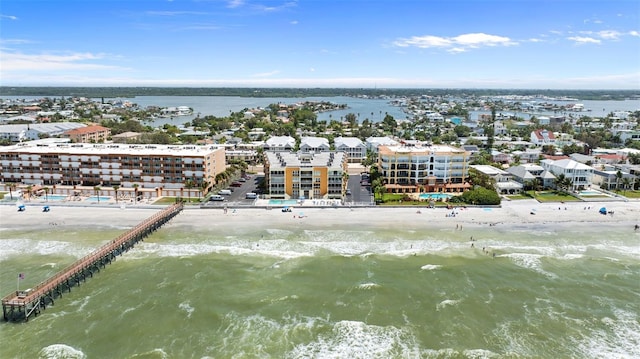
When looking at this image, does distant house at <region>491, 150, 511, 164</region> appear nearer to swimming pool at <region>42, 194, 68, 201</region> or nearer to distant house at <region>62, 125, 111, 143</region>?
swimming pool at <region>42, 194, 68, 201</region>

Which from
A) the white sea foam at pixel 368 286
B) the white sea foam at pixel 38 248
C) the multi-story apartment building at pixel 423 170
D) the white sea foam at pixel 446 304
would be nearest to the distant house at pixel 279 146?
the multi-story apartment building at pixel 423 170

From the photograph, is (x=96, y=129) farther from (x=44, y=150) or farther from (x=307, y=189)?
(x=307, y=189)

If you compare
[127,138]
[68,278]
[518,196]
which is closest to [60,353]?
[68,278]

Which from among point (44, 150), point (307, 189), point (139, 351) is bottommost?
point (139, 351)

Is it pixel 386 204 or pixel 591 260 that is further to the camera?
→ pixel 386 204

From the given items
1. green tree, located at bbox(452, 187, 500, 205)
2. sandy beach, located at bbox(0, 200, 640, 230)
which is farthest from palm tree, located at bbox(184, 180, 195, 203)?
green tree, located at bbox(452, 187, 500, 205)

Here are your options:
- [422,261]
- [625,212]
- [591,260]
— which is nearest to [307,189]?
[422,261]

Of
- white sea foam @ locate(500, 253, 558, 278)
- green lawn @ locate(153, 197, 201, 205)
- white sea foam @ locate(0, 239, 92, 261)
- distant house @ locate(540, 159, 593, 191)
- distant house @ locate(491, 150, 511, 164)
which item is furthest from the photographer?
distant house @ locate(491, 150, 511, 164)
